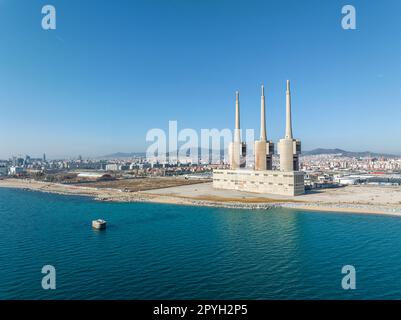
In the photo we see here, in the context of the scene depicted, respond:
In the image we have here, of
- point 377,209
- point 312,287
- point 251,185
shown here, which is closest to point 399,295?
point 312,287

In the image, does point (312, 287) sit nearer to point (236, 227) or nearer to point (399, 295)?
point (399, 295)

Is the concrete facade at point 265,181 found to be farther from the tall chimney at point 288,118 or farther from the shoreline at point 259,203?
the tall chimney at point 288,118

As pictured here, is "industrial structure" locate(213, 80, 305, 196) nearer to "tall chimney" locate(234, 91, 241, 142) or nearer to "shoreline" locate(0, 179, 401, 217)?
"tall chimney" locate(234, 91, 241, 142)

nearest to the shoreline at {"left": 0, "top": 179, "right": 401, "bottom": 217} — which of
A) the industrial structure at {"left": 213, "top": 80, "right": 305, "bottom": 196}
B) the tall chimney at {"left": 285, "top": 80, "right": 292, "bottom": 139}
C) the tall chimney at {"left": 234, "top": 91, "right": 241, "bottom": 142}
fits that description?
the industrial structure at {"left": 213, "top": 80, "right": 305, "bottom": 196}

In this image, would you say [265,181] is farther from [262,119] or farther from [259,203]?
[262,119]
